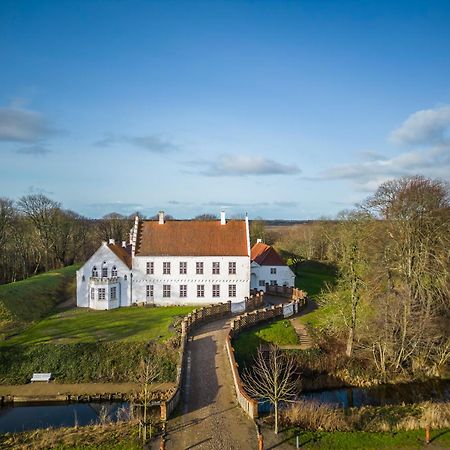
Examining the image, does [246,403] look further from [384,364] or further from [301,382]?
[384,364]

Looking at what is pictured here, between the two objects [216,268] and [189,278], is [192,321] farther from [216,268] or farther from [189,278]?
[216,268]

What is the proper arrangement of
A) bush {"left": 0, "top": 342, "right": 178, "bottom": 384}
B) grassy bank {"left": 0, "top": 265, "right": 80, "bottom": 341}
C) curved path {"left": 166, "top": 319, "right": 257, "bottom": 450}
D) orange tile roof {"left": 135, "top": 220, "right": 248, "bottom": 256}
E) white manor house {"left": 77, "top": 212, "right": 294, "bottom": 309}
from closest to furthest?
curved path {"left": 166, "top": 319, "right": 257, "bottom": 450} → bush {"left": 0, "top": 342, "right": 178, "bottom": 384} → grassy bank {"left": 0, "top": 265, "right": 80, "bottom": 341} → white manor house {"left": 77, "top": 212, "right": 294, "bottom": 309} → orange tile roof {"left": 135, "top": 220, "right": 248, "bottom": 256}

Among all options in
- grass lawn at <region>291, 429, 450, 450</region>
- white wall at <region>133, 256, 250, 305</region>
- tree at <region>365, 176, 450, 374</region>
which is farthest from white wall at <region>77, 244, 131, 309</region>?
grass lawn at <region>291, 429, 450, 450</region>

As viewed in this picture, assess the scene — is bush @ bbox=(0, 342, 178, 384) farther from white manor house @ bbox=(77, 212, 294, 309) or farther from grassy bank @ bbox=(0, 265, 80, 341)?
white manor house @ bbox=(77, 212, 294, 309)

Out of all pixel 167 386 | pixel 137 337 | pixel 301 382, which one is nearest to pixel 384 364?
pixel 301 382

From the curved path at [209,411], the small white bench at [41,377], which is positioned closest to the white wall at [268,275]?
the curved path at [209,411]

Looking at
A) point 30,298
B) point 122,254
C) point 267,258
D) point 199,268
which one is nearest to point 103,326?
point 122,254
